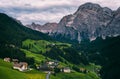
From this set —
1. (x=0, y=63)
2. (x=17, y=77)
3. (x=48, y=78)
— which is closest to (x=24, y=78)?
(x=17, y=77)

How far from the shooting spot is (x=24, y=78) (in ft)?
521

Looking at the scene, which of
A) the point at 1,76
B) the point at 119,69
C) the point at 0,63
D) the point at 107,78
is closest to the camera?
the point at 1,76

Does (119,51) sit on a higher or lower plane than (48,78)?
higher

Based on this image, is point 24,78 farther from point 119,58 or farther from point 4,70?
point 119,58

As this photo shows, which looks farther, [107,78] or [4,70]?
[107,78]

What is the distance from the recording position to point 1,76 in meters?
150

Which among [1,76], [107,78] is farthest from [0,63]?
[107,78]

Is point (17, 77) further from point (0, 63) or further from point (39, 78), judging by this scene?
point (0, 63)

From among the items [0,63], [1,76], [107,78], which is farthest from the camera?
[0,63]

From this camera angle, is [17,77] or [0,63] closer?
[17,77]

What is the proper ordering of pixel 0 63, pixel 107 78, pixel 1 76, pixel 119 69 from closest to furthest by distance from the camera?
pixel 1 76
pixel 119 69
pixel 107 78
pixel 0 63

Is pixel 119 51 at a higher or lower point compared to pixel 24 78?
higher

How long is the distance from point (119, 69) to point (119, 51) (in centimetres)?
3894

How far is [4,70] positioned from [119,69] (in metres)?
50.7
